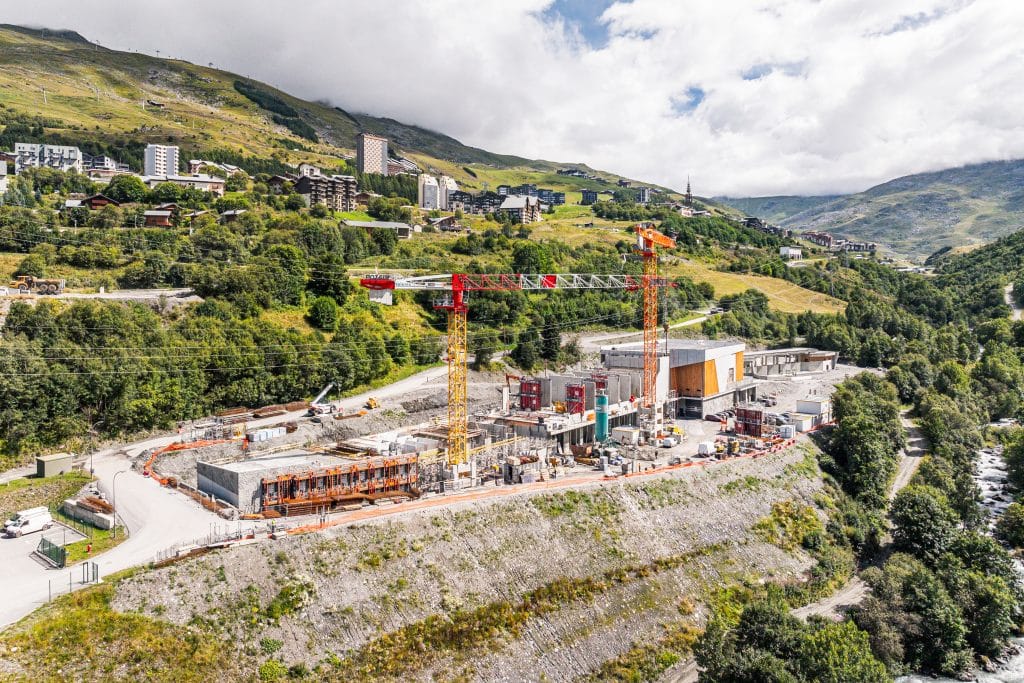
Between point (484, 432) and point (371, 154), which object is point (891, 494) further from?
point (371, 154)

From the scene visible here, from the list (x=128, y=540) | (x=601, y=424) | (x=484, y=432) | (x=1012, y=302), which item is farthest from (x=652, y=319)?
(x=1012, y=302)

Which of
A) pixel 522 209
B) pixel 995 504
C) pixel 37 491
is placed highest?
pixel 522 209

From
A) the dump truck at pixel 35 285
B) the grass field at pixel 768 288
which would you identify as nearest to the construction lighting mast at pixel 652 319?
the dump truck at pixel 35 285

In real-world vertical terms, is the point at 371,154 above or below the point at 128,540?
above

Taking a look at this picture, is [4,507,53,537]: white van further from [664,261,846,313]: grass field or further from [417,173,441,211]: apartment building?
[417,173,441,211]: apartment building

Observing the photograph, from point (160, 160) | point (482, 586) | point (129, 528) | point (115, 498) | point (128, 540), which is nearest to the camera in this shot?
point (128, 540)

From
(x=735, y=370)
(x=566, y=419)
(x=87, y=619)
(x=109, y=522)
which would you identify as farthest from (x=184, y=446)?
(x=735, y=370)

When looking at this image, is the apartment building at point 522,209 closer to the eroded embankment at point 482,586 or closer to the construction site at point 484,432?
the construction site at point 484,432
